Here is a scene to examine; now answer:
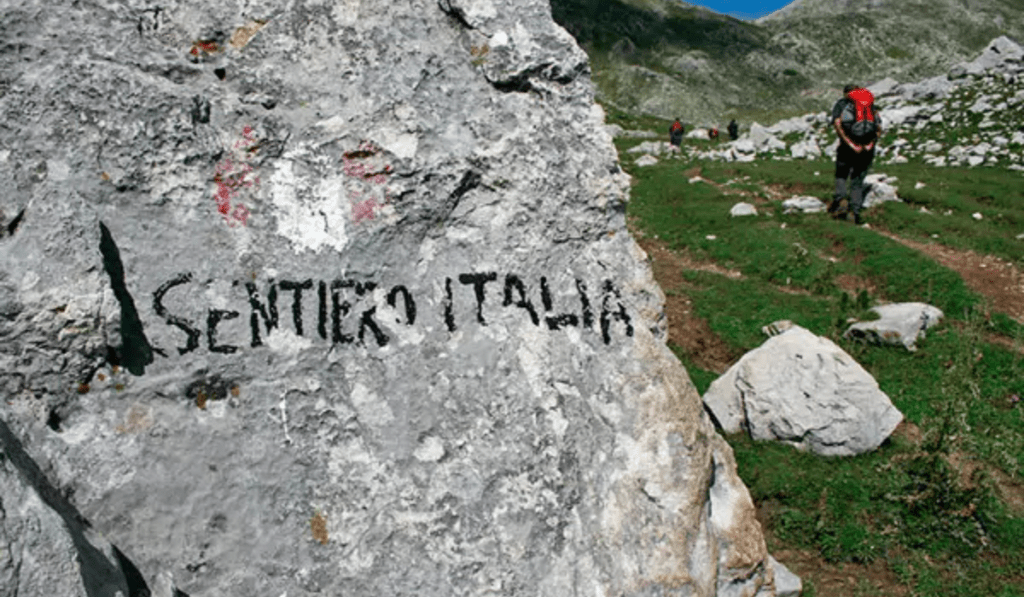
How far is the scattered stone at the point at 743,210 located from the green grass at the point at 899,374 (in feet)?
1.54

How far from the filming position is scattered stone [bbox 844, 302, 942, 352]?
13383mm

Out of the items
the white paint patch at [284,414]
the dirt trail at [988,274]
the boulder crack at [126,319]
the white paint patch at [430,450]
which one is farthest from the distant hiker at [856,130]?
the boulder crack at [126,319]

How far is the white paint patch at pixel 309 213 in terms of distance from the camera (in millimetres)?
5820

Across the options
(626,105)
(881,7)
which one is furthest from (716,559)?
(881,7)

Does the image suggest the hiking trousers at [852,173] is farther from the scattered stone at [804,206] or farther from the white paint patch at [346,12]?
the white paint patch at [346,12]

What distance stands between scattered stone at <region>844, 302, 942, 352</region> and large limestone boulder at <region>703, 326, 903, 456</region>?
3252 mm

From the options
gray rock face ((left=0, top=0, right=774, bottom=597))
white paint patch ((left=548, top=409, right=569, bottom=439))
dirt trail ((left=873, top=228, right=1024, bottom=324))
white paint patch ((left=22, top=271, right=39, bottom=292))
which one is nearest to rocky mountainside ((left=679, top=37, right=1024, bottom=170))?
dirt trail ((left=873, top=228, right=1024, bottom=324))

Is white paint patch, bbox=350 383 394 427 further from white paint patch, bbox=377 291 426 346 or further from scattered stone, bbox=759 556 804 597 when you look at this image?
scattered stone, bbox=759 556 804 597

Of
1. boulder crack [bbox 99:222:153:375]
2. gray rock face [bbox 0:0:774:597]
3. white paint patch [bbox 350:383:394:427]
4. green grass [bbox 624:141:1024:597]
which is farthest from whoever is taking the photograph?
green grass [bbox 624:141:1024:597]

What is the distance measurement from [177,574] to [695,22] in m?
155

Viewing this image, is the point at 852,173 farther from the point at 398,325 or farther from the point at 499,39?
the point at 398,325

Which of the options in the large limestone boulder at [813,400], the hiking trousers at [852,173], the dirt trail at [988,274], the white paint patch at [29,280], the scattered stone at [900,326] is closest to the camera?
the white paint patch at [29,280]

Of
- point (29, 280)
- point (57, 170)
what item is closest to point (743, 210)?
point (57, 170)

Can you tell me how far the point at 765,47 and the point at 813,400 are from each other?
139 m
